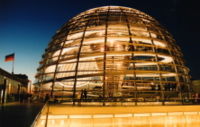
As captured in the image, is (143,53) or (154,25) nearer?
(143,53)

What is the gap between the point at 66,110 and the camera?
8.08 meters

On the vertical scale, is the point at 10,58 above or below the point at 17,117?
above

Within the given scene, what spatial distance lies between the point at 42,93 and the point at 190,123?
349 inches

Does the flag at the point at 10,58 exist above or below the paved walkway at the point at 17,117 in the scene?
above

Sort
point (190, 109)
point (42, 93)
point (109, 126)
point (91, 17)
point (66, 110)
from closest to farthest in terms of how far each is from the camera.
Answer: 1. point (66, 110)
2. point (109, 126)
3. point (190, 109)
4. point (42, 93)
5. point (91, 17)

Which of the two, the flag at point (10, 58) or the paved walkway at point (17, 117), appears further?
the flag at point (10, 58)

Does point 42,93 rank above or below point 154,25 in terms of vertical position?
below

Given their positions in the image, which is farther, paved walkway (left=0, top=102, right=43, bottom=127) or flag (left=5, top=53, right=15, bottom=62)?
flag (left=5, top=53, right=15, bottom=62)

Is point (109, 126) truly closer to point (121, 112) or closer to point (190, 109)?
point (121, 112)

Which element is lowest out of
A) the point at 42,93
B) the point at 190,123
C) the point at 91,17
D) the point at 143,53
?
the point at 190,123

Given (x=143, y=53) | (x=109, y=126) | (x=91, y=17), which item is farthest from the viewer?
(x=91, y=17)

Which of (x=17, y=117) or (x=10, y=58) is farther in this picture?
(x=10, y=58)

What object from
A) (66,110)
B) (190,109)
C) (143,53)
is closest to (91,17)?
(143,53)

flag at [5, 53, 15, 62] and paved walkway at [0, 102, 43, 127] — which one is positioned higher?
flag at [5, 53, 15, 62]
